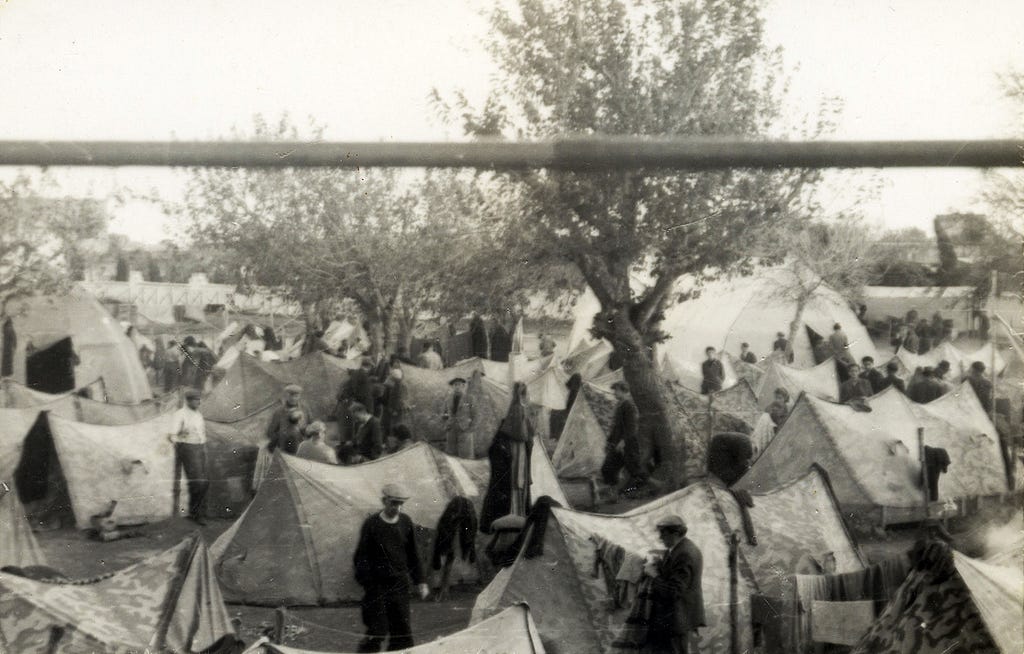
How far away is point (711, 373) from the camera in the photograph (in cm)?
436

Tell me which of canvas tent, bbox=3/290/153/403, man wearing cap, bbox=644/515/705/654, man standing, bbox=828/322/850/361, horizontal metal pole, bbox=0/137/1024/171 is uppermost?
horizontal metal pole, bbox=0/137/1024/171

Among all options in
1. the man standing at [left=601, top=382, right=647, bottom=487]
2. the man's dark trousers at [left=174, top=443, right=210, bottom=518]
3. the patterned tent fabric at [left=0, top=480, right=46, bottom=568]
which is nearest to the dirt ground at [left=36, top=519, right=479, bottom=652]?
the patterned tent fabric at [left=0, top=480, right=46, bottom=568]

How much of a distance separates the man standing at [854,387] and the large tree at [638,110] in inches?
35.9

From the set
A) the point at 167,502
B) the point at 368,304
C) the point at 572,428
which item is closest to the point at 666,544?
the point at 572,428

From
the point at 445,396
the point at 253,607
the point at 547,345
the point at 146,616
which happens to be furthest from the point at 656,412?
the point at 146,616

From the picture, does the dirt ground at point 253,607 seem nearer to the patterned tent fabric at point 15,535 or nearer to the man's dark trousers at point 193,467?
the patterned tent fabric at point 15,535

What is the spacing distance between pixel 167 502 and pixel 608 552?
2.17 meters

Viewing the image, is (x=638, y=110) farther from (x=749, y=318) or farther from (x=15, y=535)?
(x=15, y=535)

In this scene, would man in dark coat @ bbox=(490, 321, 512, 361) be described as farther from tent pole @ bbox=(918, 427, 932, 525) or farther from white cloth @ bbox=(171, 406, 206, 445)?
tent pole @ bbox=(918, 427, 932, 525)

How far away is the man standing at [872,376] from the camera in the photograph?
170 inches

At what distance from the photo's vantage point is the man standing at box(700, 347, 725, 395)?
4250 millimetres

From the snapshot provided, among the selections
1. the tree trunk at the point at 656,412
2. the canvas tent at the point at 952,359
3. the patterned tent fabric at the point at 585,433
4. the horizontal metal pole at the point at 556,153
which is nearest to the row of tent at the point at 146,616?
the patterned tent fabric at the point at 585,433

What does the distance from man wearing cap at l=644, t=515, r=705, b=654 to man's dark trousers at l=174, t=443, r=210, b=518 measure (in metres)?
2.22

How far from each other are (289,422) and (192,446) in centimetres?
49
